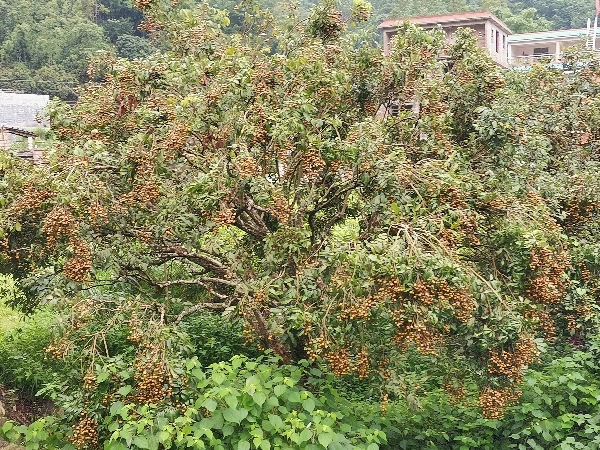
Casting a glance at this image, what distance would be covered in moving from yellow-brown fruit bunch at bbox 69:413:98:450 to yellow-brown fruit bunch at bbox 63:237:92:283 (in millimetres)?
761

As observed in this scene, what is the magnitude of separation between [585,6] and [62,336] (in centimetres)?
5946

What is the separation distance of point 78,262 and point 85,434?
0.91m

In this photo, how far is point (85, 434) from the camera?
3494mm

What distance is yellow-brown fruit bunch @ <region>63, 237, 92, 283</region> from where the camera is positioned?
343 centimetres

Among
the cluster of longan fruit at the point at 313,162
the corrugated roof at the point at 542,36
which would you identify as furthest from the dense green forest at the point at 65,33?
the cluster of longan fruit at the point at 313,162

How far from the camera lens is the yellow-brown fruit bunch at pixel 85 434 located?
345cm

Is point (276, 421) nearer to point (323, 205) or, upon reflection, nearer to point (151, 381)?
point (151, 381)

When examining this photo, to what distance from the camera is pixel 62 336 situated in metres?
3.66

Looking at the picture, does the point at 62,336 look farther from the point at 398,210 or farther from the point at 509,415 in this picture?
the point at 509,415

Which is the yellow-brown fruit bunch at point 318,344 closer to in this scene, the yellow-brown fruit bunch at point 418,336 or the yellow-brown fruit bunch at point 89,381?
the yellow-brown fruit bunch at point 418,336

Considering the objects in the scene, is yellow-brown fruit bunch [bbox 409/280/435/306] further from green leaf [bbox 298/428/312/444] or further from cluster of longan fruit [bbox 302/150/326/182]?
cluster of longan fruit [bbox 302/150/326/182]

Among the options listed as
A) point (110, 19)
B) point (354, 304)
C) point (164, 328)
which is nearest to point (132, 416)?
point (164, 328)

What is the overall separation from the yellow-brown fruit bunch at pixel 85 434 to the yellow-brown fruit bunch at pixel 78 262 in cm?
76

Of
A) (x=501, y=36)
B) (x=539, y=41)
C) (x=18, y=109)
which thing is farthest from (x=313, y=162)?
(x=539, y=41)
